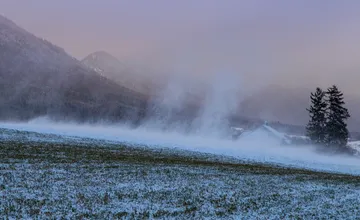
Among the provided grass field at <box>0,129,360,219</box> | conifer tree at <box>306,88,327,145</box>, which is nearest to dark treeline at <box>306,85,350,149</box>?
conifer tree at <box>306,88,327,145</box>

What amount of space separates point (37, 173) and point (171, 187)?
34.7 ft

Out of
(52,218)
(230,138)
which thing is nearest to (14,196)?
(52,218)

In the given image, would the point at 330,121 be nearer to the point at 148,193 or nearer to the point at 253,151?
the point at 253,151

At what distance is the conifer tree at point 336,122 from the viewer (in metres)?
95.0

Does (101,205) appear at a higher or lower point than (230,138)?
lower

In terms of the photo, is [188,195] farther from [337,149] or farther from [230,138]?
[230,138]

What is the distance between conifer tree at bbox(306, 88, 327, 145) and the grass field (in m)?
66.4

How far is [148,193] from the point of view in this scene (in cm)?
2384

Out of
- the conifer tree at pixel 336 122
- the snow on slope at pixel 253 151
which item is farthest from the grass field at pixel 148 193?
the conifer tree at pixel 336 122

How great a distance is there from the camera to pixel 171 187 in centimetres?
2675

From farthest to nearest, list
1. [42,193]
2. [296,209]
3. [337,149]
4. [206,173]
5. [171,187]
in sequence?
[337,149] < [206,173] < [171,187] < [296,209] < [42,193]

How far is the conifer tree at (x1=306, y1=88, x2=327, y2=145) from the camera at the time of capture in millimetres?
97938

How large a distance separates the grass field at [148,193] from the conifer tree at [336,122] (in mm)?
64827

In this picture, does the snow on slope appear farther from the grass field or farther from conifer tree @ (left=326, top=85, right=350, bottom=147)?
the grass field
